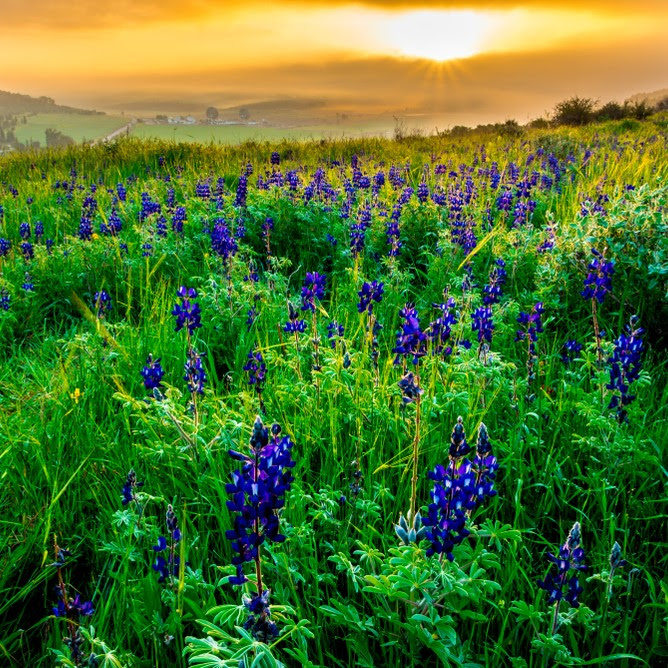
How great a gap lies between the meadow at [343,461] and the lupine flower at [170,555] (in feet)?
0.05

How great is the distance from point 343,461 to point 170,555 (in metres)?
0.92

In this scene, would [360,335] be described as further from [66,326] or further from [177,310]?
[66,326]

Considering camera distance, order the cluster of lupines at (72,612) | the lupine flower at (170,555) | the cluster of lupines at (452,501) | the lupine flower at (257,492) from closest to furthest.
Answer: the lupine flower at (257,492), the cluster of lupines at (452,501), the cluster of lupines at (72,612), the lupine flower at (170,555)

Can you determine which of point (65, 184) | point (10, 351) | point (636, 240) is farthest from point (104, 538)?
point (65, 184)

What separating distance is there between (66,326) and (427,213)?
12.1 feet

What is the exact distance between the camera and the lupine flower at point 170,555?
5.66 ft

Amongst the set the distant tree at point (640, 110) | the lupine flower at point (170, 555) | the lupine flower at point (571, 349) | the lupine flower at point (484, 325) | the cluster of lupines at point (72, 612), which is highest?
the distant tree at point (640, 110)

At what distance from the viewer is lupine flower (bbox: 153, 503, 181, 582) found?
5.66 ft

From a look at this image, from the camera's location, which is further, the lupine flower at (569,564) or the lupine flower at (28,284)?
the lupine flower at (28,284)

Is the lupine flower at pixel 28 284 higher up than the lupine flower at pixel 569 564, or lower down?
higher up

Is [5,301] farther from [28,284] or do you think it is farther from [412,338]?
[412,338]

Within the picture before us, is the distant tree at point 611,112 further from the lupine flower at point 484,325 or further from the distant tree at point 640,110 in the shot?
the lupine flower at point 484,325

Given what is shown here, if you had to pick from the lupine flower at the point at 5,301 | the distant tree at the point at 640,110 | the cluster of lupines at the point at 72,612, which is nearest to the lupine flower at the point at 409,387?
the cluster of lupines at the point at 72,612

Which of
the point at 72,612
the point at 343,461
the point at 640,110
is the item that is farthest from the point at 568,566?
the point at 640,110
